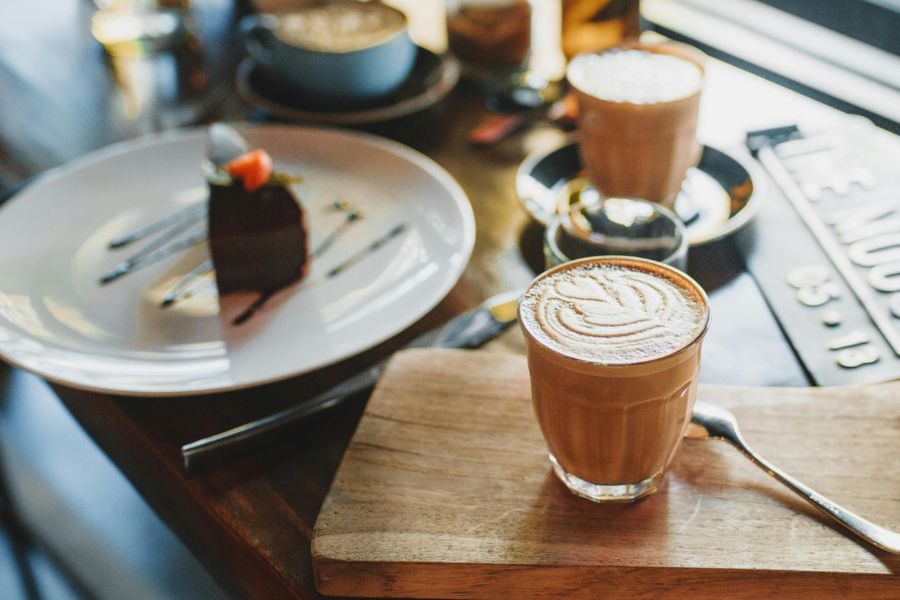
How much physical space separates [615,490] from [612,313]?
0.14m

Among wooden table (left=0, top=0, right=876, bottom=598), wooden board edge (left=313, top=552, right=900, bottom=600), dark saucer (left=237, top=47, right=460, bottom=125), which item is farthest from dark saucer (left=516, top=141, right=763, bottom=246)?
wooden board edge (left=313, top=552, right=900, bottom=600)

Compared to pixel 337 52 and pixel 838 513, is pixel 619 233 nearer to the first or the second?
pixel 838 513

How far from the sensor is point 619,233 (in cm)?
95

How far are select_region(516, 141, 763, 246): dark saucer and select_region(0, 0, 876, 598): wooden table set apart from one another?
37mm

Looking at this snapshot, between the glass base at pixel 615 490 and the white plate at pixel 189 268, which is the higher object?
the glass base at pixel 615 490

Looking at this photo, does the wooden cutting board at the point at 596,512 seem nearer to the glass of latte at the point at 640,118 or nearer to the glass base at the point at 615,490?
the glass base at the point at 615,490

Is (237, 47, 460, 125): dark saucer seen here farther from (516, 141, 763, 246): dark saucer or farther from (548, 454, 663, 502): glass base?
(548, 454, 663, 502): glass base

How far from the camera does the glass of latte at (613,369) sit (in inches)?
26.8

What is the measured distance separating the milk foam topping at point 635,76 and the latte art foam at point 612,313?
378mm

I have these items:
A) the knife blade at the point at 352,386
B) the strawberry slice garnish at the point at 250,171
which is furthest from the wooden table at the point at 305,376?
the strawberry slice garnish at the point at 250,171

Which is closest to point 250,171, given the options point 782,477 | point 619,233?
point 619,233

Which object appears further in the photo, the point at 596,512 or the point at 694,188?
the point at 694,188

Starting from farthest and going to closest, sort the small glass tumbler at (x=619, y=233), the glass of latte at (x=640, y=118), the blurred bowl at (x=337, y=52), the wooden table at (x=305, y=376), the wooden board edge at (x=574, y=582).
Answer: the blurred bowl at (x=337, y=52)
the glass of latte at (x=640, y=118)
the small glass tumbler at (x=619, y=233)
the wooden table at (x=305, y=376)
the wooden board edge at (x=574, y=582)

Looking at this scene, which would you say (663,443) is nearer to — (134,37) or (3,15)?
(134,37)
